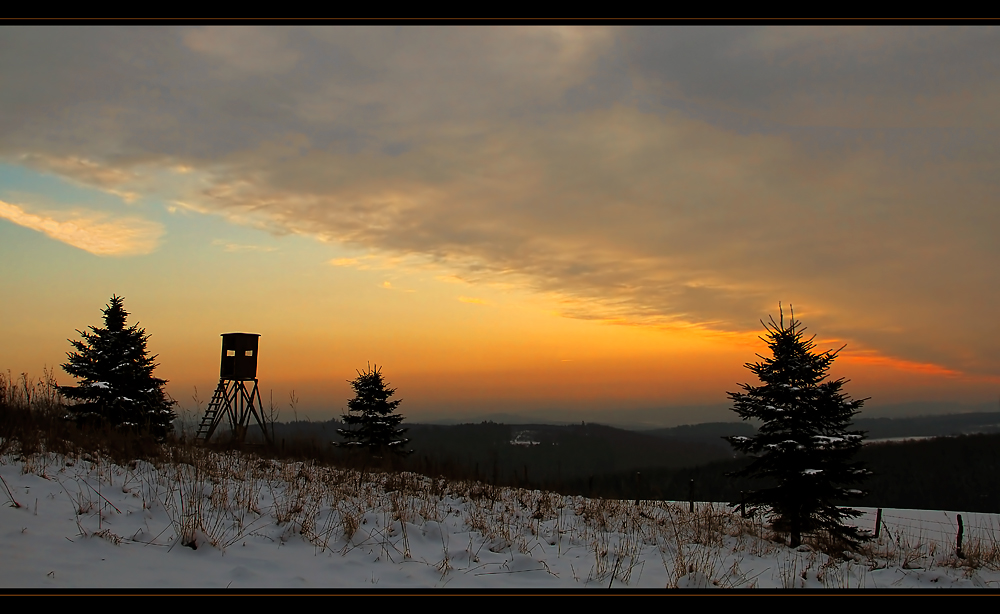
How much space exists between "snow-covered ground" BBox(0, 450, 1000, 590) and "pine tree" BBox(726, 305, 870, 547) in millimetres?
3421

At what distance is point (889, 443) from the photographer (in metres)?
128

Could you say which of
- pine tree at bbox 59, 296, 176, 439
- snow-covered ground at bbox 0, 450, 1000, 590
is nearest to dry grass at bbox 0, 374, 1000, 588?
snow-covered ground at bbox 0, 450, 1000, 590

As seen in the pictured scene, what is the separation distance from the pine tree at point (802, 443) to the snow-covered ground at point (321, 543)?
11.2 feet

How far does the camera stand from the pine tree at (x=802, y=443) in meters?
14.3

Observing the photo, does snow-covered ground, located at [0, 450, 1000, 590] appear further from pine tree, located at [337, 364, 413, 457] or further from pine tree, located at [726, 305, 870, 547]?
pine tree, located at [337, 364, 413, 457]

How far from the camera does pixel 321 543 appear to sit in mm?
6461

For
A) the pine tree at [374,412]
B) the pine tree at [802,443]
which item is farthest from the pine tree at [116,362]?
the pine tree at [802,443]

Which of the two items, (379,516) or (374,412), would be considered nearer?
(379,516)

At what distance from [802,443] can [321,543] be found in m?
13.1

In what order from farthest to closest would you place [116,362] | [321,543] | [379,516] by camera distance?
[116,362] → [379,516] → [321,543]

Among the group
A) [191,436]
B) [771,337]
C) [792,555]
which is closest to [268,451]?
[191,436]

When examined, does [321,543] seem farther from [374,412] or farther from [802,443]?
[374,412]

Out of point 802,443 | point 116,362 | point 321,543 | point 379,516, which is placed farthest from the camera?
point 116,362

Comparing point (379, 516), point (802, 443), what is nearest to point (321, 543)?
point (379, 516)
